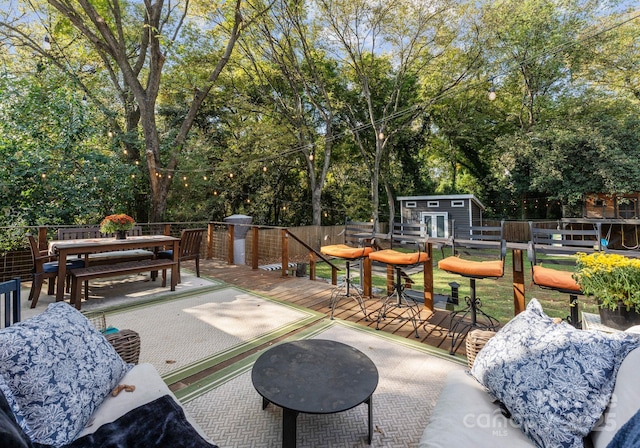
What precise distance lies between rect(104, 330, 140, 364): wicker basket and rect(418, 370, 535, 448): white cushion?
1883 millimetres

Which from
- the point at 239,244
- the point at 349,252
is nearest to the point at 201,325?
the point at 349,252

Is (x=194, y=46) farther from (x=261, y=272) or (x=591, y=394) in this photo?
(x=591, y=394)

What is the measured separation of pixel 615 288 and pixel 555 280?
68 centimetres

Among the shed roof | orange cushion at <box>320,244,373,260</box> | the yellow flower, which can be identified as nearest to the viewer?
the yellow flower

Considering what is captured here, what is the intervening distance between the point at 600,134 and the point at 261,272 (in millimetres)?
15831

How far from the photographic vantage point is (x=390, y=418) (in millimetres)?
1995

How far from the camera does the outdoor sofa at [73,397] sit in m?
1.17

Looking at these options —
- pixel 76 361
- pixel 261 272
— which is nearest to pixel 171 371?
pixel 76 361

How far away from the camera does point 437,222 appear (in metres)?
15.8

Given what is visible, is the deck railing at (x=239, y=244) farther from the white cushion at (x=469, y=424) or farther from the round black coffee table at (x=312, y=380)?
the white cushion at (x=469, y=424)

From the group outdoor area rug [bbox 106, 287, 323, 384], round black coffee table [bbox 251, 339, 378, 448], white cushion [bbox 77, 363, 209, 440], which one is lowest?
outdoor area rug [bbox 106, 287, 323, 384]

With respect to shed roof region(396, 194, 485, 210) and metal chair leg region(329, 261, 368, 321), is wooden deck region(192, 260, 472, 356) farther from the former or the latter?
shed roof region(396, 194, 485, 210)

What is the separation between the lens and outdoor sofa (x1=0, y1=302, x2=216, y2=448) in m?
1.17

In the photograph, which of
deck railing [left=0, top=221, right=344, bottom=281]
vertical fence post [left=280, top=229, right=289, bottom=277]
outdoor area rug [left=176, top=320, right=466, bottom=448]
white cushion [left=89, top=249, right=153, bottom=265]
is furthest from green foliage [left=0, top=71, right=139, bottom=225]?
outdoor area rug [left=176, top=320, right=466, bottom=448]
